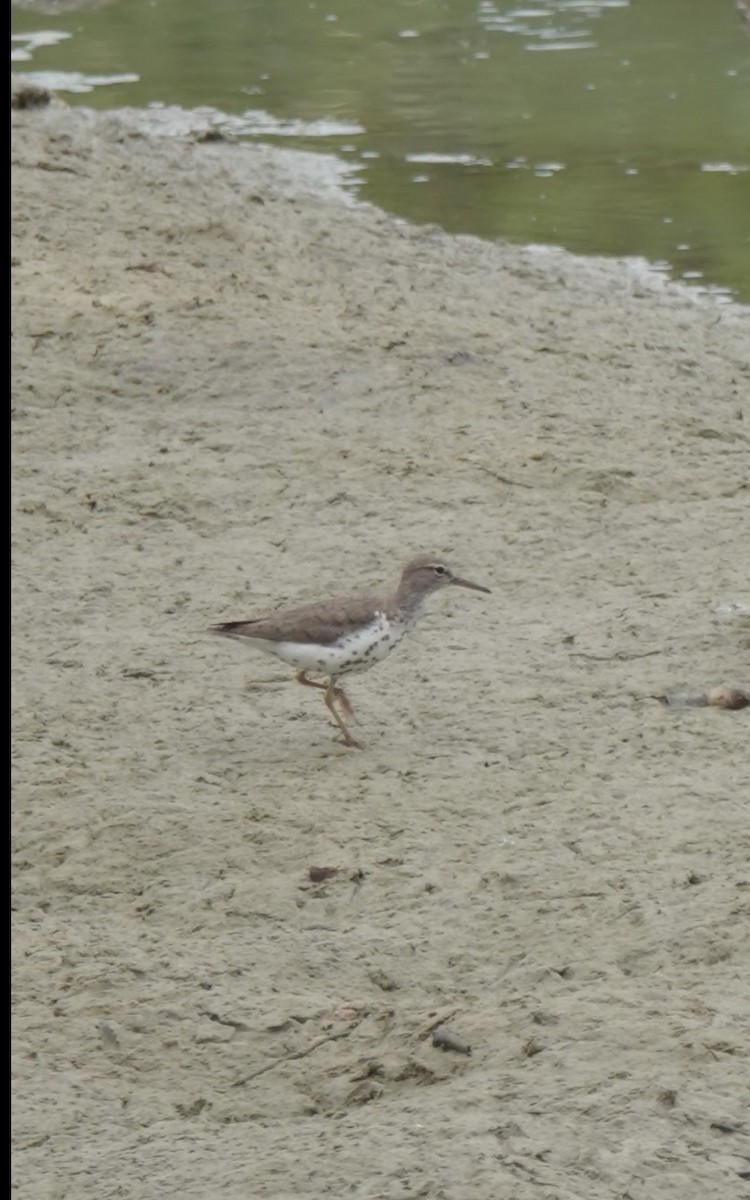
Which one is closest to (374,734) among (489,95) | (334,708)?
(334,708)

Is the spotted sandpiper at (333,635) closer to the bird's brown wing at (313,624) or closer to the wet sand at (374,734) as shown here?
the bird's brown wing at (313,624)

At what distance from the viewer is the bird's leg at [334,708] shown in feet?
17.6

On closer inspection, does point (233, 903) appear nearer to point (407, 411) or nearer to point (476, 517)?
point (476, 517)

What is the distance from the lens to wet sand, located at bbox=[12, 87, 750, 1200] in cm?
367

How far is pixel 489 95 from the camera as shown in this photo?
14031mm

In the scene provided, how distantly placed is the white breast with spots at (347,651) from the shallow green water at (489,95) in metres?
4.93

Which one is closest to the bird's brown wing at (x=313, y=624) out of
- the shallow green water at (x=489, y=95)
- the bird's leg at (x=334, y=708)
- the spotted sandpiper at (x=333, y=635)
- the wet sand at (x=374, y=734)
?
the spotted sandpiper at (x=333, y=635)

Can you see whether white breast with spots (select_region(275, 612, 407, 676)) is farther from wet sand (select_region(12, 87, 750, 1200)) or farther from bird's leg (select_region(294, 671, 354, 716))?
wet sand (select_region(12, 87, 750, 1200))

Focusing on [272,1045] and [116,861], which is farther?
[116,861]

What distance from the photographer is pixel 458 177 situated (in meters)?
12.0

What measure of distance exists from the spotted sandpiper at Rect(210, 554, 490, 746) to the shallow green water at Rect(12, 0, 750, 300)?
4.92 meters

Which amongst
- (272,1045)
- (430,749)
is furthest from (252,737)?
(272,1045)

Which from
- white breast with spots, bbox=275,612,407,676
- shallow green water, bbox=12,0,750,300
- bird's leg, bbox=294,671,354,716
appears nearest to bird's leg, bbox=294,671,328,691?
bird's leg, bbox=294,671,354,716

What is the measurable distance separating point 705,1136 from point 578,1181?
261 millimetres
